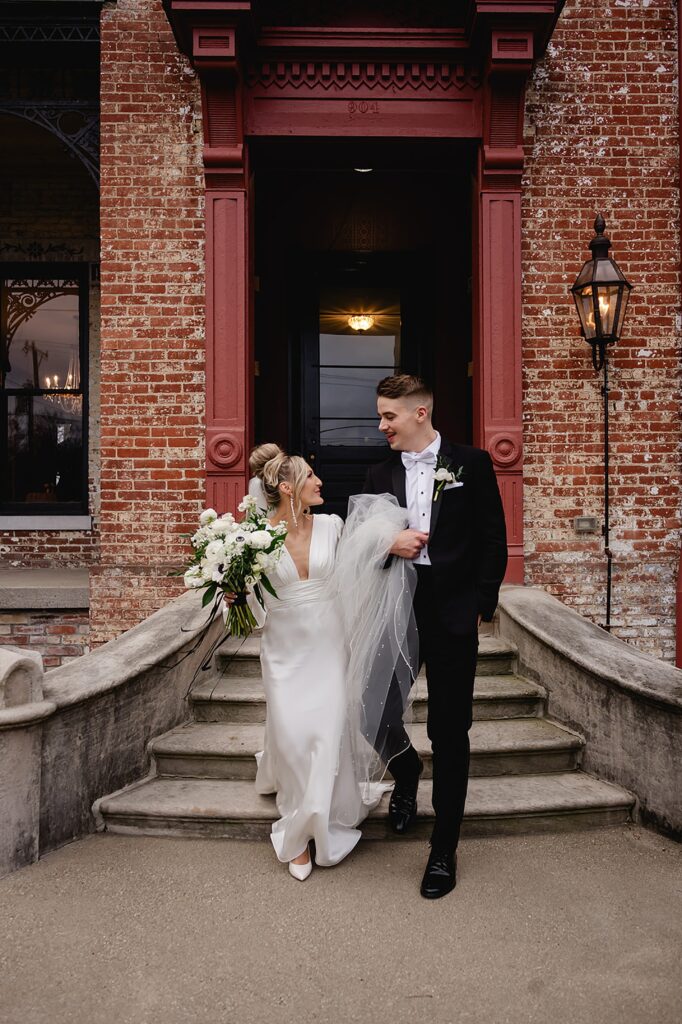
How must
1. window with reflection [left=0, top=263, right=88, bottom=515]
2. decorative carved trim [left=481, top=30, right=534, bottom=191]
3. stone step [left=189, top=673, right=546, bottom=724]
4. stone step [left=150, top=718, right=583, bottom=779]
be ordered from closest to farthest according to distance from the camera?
stone step [left=150, top=718, right=583, bottom=779] → stone step [left=189, top=673, right=546, bottom=724] → decorative carved trim [left=481, top=30, right=534, bottom=191] → window with reflection [left=0, top=263, right=88, bottom=515]

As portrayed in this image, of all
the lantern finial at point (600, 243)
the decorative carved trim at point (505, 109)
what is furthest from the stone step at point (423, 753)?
the decorative carved trim at point (505, 109)

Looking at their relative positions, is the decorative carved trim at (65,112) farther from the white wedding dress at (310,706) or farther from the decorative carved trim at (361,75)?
the white wedding dress at (310,706)

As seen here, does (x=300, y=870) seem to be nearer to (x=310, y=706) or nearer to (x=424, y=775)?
(x=310, y=706)

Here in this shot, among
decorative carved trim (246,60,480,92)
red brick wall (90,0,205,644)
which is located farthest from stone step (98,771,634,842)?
decorative carved trim (246,60,480,92)

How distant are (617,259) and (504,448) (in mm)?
1851

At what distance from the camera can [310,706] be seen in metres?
3.18

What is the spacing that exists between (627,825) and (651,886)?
0.58 meters

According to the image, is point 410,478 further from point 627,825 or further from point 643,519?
point 643,519

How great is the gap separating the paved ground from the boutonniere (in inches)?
67.2

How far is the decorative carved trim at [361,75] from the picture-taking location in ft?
18.1

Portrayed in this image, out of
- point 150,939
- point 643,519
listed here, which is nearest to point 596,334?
point 643,519

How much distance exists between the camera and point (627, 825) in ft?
11.8

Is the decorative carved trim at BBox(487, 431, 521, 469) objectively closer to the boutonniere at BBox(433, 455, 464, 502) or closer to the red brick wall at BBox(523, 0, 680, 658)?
the red brick wall at BBox(523, 0, 680, 658)

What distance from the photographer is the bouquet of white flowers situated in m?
2.98
